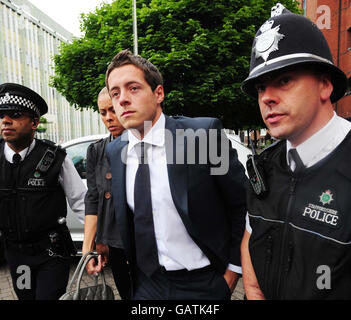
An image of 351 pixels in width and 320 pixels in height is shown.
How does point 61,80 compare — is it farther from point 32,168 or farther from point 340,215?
point 340,215

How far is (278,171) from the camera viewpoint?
3.87ft

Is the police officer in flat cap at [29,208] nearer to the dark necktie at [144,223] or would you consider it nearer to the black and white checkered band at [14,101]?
the black and white checkered band at [14,101]

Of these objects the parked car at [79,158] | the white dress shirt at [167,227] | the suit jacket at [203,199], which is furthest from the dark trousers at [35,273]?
the parked car at [79,158]

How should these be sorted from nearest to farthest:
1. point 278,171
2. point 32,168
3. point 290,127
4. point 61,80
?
1. point 290,127
2. point 278,171
3. point 32,168
4. point 61,80

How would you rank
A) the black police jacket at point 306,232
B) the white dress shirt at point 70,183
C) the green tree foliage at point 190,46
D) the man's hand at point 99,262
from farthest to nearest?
the green tree foliage at point 190,46 → the white dress shirt at point 70,183 → the man's hand at point 99,262 → the black police jacket at point 306,232

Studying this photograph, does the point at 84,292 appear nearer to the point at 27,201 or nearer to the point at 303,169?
the point at 27,201

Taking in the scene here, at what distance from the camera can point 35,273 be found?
85.4 inches

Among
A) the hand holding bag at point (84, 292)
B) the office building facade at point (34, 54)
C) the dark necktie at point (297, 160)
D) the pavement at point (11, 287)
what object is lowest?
the pavement at point (11, 287)

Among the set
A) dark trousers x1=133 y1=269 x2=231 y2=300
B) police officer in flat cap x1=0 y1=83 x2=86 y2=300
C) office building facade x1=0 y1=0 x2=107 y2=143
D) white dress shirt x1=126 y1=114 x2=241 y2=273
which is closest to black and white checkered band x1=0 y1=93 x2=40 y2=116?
police officer in flat cap x1=0 y1=83 x2=86 y2=300

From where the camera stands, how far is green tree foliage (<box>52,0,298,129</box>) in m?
8.73

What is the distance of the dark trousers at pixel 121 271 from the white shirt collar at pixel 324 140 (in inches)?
51.6

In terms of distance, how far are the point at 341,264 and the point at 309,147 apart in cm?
42

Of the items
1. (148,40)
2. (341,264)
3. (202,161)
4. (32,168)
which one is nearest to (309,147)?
(341,264)

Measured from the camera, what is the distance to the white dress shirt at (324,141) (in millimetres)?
1008
